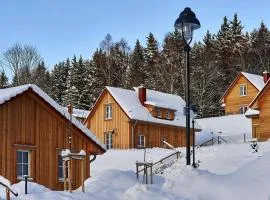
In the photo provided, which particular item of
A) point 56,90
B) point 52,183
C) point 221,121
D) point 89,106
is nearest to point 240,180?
point 52,183

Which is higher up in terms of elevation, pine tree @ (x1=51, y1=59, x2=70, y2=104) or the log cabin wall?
pine tree @ (x1=51, y1=59, x2=70, y2=104)

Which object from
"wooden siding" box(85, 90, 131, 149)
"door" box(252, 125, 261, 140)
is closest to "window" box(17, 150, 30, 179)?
"door" box(252, 125, 261, 140)

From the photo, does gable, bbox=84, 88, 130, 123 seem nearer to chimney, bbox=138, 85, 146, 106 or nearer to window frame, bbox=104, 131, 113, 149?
window frame, bbox=104, 131, 113, 149

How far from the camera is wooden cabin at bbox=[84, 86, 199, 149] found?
4941 cm

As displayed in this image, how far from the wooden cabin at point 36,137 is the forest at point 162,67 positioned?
153ft

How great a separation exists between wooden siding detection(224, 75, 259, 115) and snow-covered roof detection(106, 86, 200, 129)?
12.2 meters

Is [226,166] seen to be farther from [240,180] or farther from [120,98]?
[120,98]

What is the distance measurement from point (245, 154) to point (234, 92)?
3788 cm

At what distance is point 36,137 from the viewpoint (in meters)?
20.1

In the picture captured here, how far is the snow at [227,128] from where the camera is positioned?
2253 inches

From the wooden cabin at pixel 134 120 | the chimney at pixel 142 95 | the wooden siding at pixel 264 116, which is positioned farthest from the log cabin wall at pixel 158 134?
the wooden siding at pixel 264 116

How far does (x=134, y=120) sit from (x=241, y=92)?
2313 cm

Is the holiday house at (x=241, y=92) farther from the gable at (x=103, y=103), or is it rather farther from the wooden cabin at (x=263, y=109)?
the wooden cabin at (x=263, y=109)

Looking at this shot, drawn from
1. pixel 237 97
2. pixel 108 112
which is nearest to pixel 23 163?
pixel 108 112
